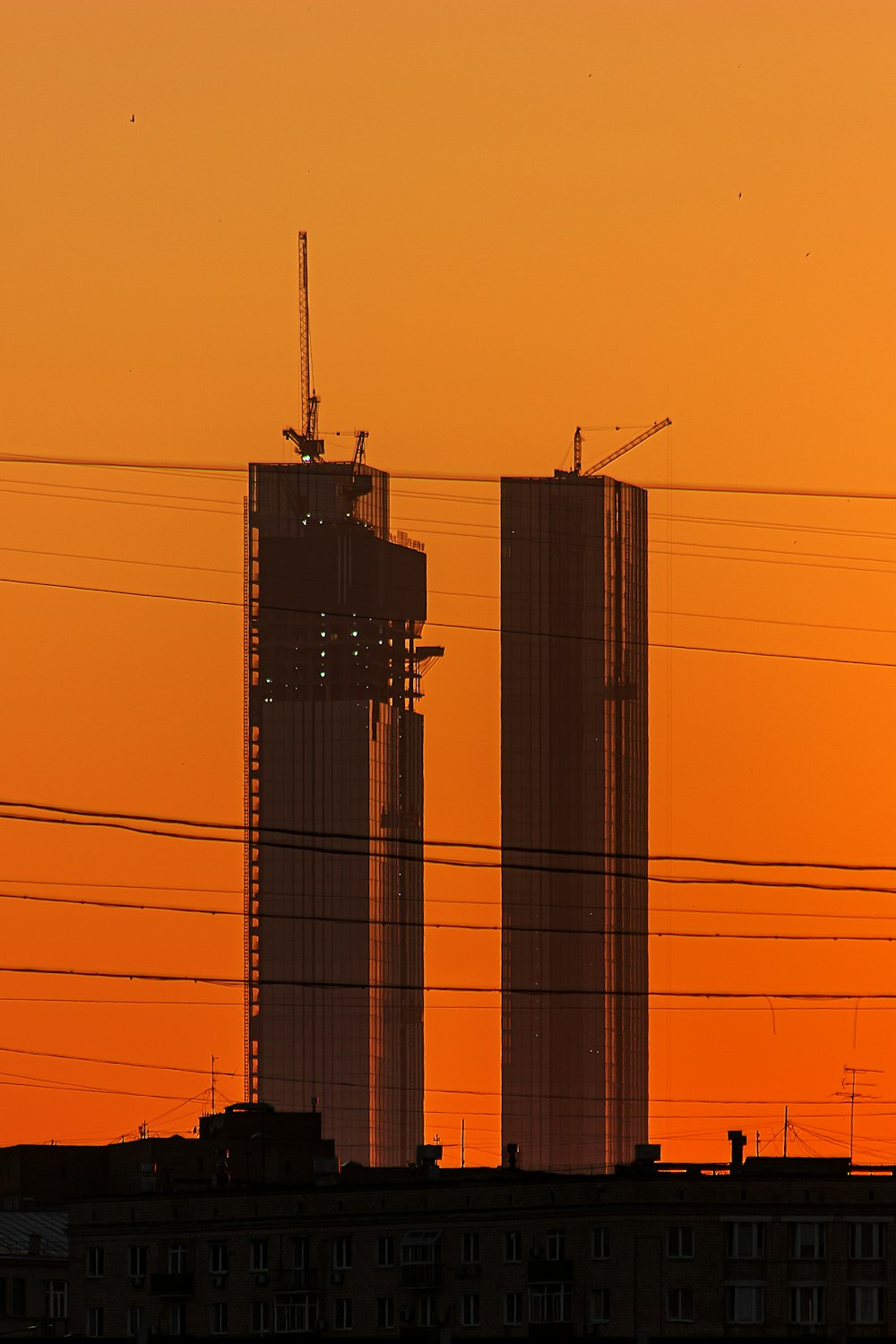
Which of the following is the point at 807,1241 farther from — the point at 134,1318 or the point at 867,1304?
the point at 134,1318

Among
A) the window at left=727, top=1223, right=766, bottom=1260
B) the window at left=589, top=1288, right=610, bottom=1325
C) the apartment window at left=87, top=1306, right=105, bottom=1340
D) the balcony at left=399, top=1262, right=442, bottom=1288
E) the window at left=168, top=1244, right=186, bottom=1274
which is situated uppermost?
the window at left=727, top=1223, right=766, bottom=1260

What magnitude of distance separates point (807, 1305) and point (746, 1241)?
3585 mm

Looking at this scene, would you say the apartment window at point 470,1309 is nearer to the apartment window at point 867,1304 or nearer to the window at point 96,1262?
the apartment window at point 867,1304

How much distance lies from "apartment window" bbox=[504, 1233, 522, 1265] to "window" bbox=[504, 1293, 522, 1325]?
1413 millimetres

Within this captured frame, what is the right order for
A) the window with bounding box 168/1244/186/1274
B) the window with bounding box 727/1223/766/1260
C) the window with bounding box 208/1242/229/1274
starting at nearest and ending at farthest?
1. the window with bounding box 727/1223/766/1260
2. the window with bounding box 208/1242/229/1274
3. the window with bounding box 168/1244/186/1274

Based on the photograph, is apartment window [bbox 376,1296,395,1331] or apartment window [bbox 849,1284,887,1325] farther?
apartment window [bbox 376,1296,395,1331]

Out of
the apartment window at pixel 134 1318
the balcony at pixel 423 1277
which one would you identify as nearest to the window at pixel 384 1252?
the balcony at pixel 423 1277

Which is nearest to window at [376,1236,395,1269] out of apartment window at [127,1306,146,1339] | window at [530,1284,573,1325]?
window at [530,1284,573,1325]

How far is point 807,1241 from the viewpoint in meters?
136

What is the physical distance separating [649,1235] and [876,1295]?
9.44 meters

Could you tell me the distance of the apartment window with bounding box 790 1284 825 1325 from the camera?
13362cm

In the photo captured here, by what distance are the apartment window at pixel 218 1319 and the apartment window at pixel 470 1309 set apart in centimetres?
1084

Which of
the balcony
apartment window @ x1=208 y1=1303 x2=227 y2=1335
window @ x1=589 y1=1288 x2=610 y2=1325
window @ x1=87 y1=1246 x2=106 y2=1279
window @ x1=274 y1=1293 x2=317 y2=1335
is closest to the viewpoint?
window @ x1=589 y1=1288 x2=610 y2=1325

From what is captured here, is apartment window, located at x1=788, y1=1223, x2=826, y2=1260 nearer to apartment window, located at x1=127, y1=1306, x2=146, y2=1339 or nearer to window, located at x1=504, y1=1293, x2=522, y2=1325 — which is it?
window, located at x1=504, y1=1293, x2=522, y2=1325
